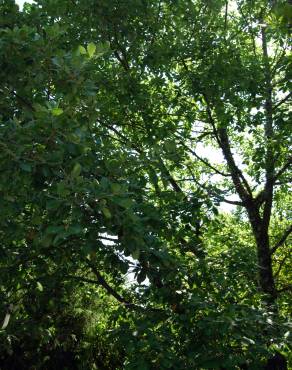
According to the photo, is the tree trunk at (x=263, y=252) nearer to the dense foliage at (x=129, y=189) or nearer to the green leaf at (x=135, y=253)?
the dense foliage at (x=129, y=189)

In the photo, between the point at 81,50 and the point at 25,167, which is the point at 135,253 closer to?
the point at 25,167

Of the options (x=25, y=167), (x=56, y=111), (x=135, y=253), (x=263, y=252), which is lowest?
(x=135, y=253)

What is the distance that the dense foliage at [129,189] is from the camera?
3.48 m

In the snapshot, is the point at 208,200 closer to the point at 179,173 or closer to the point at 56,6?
the point at 56,6

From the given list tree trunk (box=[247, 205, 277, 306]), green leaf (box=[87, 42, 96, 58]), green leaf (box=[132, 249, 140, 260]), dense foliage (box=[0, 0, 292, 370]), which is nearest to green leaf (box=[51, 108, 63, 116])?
dense foliage (box=[0, 0, 292, 370])

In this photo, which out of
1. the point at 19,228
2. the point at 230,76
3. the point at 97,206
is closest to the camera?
the point at 97,206

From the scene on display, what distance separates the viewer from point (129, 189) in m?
4.31

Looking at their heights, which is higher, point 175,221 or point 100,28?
point 100,28

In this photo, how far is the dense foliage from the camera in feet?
11.4

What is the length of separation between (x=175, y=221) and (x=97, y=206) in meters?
2.68

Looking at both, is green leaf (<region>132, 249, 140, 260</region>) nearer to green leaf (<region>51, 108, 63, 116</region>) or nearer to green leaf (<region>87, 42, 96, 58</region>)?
green leaf (<region>51, 108, 63, 116</region>)

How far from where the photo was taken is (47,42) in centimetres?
424

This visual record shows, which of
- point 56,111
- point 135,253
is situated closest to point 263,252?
point 135,253

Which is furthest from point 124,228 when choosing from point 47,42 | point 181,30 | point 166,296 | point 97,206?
point 181,30
